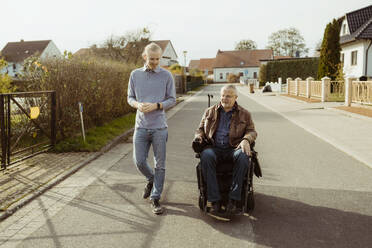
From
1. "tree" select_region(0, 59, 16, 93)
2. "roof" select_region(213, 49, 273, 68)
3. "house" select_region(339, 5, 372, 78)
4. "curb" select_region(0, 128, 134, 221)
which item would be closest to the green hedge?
"house" select_region(339, 5, 372, 78)

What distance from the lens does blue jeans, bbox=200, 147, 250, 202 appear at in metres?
3.86

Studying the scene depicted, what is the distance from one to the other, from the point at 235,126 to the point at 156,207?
1.35 m

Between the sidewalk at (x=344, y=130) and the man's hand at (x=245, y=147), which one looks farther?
the sidewalk at (x=344, y=130)

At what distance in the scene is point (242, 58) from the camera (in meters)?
88.3

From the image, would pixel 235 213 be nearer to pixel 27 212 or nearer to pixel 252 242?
pixel 252 242

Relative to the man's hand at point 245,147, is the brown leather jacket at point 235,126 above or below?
above

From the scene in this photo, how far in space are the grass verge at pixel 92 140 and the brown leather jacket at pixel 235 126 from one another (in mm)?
3879

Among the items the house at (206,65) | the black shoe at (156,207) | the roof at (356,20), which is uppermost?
the house at (206,65)

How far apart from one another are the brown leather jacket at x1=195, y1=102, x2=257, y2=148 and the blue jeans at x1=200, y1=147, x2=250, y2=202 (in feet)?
0.79

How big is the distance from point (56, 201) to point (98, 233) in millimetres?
1244

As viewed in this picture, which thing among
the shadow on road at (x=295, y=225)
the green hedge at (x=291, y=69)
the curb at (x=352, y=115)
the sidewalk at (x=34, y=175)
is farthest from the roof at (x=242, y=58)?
the shadow on road at (x=295, y=225)

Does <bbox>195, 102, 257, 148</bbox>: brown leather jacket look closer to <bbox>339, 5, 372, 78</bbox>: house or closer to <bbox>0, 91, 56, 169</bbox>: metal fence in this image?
<bbox>0, 91, 56, 169</bbox>: metal fence

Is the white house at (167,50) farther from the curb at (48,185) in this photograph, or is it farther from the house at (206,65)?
the curb at (48,185)

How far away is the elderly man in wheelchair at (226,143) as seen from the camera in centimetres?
390
